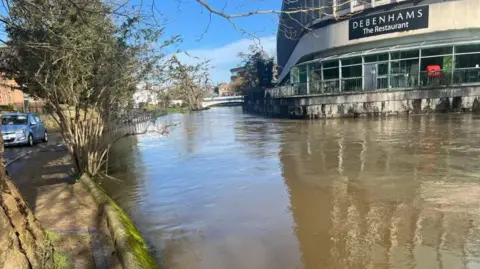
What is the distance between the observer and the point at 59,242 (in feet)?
16.7

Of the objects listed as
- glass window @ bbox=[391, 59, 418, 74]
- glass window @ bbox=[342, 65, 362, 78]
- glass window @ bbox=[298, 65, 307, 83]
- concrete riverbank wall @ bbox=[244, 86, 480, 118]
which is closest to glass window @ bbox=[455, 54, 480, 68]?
glass window @ bbox=[391, 59, 418, 74]

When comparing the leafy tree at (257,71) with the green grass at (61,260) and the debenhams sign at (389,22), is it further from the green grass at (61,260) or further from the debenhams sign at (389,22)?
the green grass at (61,260)

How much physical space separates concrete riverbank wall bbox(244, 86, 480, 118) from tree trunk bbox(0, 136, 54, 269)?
94.9 ft

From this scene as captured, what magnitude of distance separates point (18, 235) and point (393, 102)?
29.8 metres

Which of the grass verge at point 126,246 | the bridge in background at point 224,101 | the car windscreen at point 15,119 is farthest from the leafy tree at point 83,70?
the bridge in background at point 224,101

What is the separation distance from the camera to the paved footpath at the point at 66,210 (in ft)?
15.9

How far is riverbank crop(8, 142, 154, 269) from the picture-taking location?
474cm

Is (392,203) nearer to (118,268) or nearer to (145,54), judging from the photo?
(118,268)

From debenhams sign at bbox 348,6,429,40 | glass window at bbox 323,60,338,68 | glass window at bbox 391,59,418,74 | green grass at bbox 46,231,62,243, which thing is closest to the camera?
green grass at bbox 46,231,62,243

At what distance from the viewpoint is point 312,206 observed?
298 inches

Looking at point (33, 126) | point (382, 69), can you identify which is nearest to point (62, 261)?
point (33, 126)

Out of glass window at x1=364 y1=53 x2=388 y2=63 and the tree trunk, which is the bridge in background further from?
the tree trunk

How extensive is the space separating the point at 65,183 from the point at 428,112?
2669cm

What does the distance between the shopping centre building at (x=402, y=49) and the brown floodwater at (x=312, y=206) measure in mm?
17545
